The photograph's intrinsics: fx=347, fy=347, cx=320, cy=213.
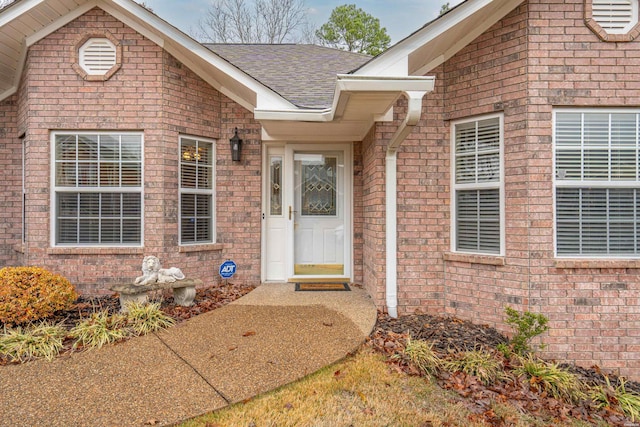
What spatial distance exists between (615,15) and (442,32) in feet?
6.52

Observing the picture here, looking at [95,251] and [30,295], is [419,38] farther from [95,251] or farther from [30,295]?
[30,295]

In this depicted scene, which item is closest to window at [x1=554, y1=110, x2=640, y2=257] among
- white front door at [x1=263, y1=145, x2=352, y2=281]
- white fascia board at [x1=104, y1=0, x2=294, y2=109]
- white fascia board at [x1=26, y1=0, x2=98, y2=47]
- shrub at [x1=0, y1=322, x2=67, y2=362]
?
white front door at [x1=263, y1=145, x2=352, y2=281]

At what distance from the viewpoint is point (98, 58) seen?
5.11 meters

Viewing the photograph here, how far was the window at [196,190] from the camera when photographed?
5.46 meters

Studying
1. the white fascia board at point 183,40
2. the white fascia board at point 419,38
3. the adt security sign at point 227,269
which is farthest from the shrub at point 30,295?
the white fascia board at point 419,38

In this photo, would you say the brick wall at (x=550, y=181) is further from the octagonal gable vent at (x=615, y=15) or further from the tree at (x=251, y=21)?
the tree at (x=251, y=21)

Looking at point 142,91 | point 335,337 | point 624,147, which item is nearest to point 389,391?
point 335,337

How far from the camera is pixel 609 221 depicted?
4031 millimetres

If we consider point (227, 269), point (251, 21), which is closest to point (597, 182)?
point (227, 269)

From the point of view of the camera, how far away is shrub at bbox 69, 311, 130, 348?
357cm

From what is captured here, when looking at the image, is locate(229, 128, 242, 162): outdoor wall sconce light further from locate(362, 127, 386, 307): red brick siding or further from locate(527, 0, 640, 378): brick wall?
locate(527, 0, 640, 378): brick wall

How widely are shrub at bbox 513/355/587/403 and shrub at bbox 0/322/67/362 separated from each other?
180 inches

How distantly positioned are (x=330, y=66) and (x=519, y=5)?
3.78 meters

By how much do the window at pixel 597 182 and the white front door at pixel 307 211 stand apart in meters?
3.10
